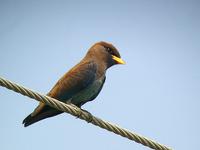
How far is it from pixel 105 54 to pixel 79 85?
3.02 ft

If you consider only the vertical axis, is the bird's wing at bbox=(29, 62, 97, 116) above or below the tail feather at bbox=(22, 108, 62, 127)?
above

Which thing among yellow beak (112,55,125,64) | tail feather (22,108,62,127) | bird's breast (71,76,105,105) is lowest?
tail feather (22,108,62,127)

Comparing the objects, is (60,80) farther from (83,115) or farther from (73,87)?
(83,115)

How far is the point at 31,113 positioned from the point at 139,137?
1.42 meters

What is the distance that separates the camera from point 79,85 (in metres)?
6.21

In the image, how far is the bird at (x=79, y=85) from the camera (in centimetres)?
581

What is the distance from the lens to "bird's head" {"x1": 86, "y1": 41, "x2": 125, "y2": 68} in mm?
6890

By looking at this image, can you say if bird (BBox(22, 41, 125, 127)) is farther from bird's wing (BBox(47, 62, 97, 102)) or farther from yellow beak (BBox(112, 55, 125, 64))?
yellow beak (BBox(112, 55, 125, 64))

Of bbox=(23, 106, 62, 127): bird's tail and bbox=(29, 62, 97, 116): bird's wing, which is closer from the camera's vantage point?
bbox=(23, 106, 62, 127): bird's tail

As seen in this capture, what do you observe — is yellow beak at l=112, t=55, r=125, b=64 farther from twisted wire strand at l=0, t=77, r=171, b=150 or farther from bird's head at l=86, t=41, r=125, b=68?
twisted wire strand at l=0, t=77, r=171, b=150

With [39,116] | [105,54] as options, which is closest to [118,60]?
[105,54]

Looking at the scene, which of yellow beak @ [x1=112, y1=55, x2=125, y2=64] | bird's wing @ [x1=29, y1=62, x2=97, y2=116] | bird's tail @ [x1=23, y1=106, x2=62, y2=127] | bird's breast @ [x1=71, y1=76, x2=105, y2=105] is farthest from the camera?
yellow beak @ [x1=112, y1=55, x2=125, y2=64]

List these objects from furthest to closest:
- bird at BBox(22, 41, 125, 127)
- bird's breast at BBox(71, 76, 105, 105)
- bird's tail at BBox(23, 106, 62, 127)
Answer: bird's breast at BBox(71, 76, 105, 105)
bird at BBox(22, 41, 125, 127)
bird's tail at BBox(23, 106, 62, 127)

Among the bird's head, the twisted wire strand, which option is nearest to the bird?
the bird's head
